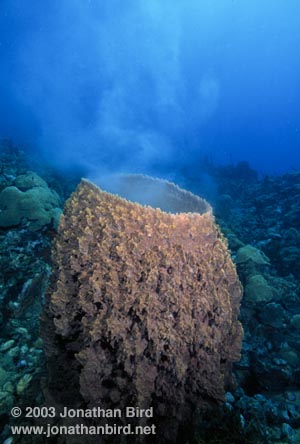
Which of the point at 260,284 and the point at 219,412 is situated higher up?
the point at 260,284

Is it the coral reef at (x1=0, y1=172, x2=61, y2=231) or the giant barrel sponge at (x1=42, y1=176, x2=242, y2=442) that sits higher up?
the coral reef at (x1=0, y1=172, x2=61, y2=231)

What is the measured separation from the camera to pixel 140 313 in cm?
159

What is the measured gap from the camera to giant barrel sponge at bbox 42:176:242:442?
62.9 inches

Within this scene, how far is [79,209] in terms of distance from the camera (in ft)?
6.74

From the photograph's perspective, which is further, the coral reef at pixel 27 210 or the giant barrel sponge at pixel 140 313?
the coral reef at pixel 27 210

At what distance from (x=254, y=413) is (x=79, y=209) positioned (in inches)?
94.5

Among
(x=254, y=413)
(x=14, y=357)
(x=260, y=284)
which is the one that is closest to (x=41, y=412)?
(x=14, y=357)

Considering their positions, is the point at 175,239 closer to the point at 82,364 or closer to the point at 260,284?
the point at 82,364

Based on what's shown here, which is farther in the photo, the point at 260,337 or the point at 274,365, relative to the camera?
the point at 260,337

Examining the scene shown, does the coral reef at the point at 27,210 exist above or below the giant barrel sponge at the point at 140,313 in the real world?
above

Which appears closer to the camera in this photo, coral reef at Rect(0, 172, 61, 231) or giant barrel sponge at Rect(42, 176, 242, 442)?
giant barrel sponge at Rect(42, 176, 242, 442)

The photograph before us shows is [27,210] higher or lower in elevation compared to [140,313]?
higher

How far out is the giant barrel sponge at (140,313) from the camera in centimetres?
160

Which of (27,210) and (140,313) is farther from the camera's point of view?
(27,210)
